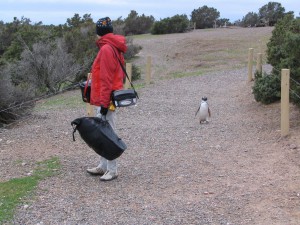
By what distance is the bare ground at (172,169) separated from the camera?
5.21 m

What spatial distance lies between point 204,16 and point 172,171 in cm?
4146

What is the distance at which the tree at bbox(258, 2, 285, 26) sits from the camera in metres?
42.8

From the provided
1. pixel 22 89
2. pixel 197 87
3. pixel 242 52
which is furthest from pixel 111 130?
pixel 242 52

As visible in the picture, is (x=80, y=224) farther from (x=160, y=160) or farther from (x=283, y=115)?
(x=283, y=115)

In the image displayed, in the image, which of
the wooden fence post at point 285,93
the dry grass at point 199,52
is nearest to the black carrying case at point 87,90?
the wooden fence post at point 285,93

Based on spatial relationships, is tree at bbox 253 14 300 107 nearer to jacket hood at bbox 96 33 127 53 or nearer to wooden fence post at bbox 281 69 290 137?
wooden fence post at bbox 281 69 290 137

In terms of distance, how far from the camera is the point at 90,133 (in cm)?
609

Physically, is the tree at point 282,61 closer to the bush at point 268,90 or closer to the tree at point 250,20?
the bush at point 268,90

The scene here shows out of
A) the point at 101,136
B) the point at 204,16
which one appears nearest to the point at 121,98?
the point at 101,136

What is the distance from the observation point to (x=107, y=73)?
19.7ft

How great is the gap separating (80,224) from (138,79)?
15937mm

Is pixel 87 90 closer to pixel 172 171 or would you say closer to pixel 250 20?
pixel 172 171

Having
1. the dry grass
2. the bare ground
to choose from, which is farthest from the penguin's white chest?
the dry grass

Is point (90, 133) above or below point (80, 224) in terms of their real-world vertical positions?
above
